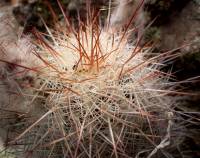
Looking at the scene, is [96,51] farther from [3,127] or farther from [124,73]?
[3,127]

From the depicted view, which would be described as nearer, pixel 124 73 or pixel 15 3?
pixel 124 73

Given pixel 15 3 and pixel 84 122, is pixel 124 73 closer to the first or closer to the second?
pixel 84 122

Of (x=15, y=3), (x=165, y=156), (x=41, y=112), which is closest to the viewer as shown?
(x=41, y=112)

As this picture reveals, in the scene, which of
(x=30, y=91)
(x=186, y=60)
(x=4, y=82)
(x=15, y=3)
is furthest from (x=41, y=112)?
(x=15, y=3)

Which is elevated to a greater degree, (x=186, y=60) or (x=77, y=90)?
(x=186, y=60)

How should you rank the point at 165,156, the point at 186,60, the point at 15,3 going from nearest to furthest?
the point at 165,156
the point at 186,60
the point at 15,3

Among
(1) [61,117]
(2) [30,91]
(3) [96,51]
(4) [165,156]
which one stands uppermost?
(3) [96,51]

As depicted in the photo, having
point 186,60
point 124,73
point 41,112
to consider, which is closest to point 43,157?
point 41,112
